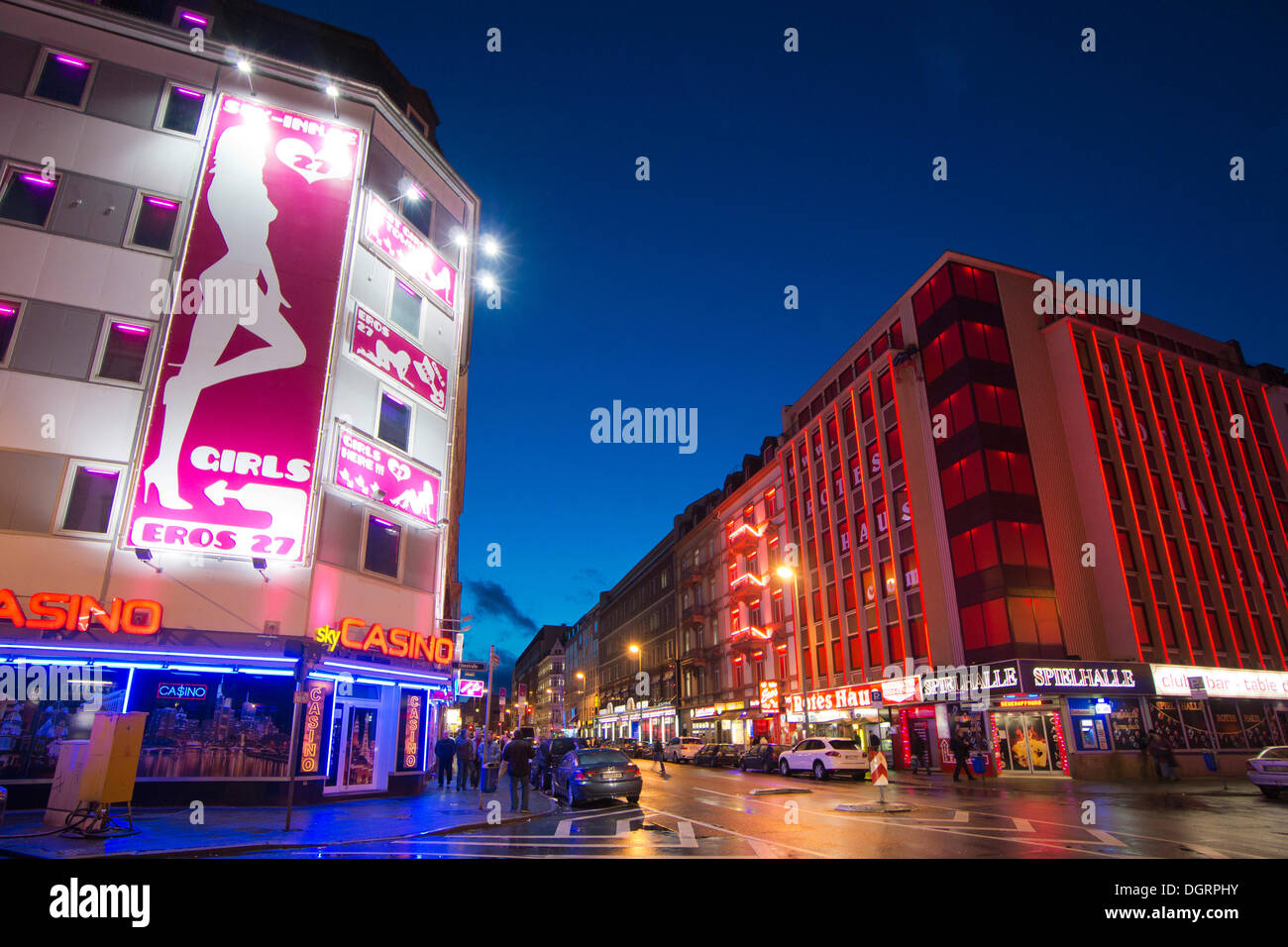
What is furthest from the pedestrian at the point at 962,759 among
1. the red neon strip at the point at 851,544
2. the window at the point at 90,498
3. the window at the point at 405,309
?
the window at the point at 90,498

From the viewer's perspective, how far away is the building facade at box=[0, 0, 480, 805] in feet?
56.6

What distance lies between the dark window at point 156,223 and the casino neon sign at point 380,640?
12.5 meters

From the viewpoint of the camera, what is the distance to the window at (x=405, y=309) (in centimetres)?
2497

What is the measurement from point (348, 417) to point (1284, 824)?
24.5 m

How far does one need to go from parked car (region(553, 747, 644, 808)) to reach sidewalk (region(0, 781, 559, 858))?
1.03m

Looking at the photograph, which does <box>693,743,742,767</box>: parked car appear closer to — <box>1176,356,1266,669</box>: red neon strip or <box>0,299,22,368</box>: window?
<box>1176,356,1266,669</box>: red neon strip

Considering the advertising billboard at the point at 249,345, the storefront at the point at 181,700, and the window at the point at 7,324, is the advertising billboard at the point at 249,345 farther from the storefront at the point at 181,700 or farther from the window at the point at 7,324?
the window at the point at 7,324

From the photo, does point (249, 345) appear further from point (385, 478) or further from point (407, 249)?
point (407, 249)

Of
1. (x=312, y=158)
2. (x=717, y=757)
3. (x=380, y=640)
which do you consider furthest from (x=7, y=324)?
(x=717, y=757)

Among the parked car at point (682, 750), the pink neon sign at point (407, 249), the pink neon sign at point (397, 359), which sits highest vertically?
the pink neon sign at point (407, 249)

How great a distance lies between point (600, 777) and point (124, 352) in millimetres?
17722
